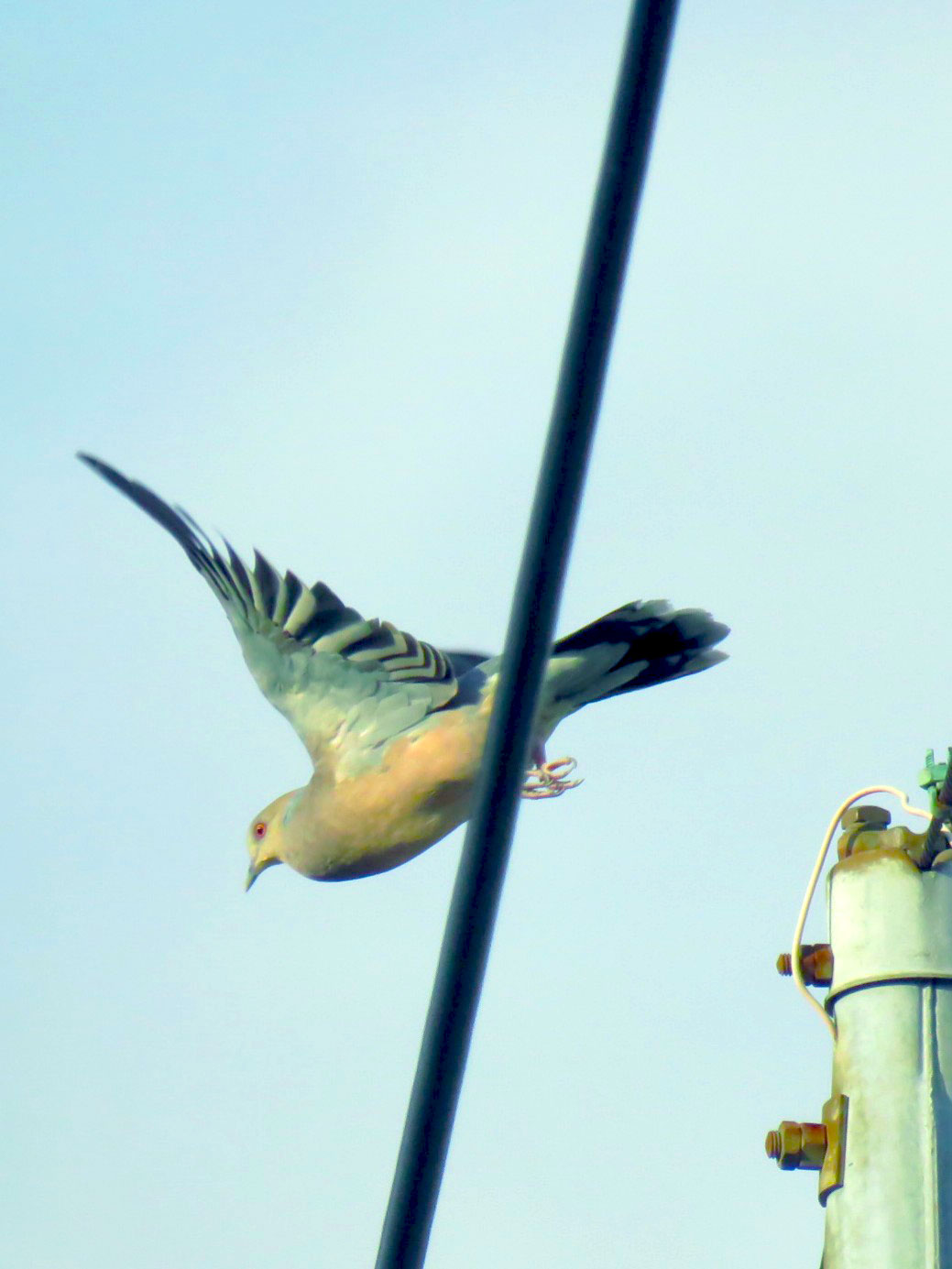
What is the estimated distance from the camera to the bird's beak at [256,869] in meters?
7.04

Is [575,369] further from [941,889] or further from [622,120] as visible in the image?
[941,889]

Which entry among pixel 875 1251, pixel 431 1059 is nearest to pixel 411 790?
pixel 875 1251

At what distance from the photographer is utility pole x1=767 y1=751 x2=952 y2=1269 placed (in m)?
4.10

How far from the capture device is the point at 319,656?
254 inches

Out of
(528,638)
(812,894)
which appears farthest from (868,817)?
(528,638)

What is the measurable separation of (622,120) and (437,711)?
13.1 feet

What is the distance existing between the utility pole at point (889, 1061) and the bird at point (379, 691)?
62.6 inches

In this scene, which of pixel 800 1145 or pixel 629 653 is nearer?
pixel 800 1145

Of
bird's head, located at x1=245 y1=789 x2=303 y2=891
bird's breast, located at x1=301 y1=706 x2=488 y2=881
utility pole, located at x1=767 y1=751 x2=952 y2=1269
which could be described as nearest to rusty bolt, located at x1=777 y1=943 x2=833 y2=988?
utility pole, located at x1=767 y1=751 x2=952 y2=1269

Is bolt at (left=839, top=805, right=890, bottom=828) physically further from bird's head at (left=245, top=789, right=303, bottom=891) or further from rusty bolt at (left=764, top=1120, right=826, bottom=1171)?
bird's head at (left=245, top=789, right=303, bottom=891)

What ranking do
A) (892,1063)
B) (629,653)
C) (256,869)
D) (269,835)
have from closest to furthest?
(892,1063) → (629,653) → (269,835) → (256,869)

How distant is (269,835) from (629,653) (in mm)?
1396

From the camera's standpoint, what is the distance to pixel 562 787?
6.17 metres

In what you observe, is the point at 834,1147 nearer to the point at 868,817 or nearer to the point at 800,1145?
the point at 800,1145
